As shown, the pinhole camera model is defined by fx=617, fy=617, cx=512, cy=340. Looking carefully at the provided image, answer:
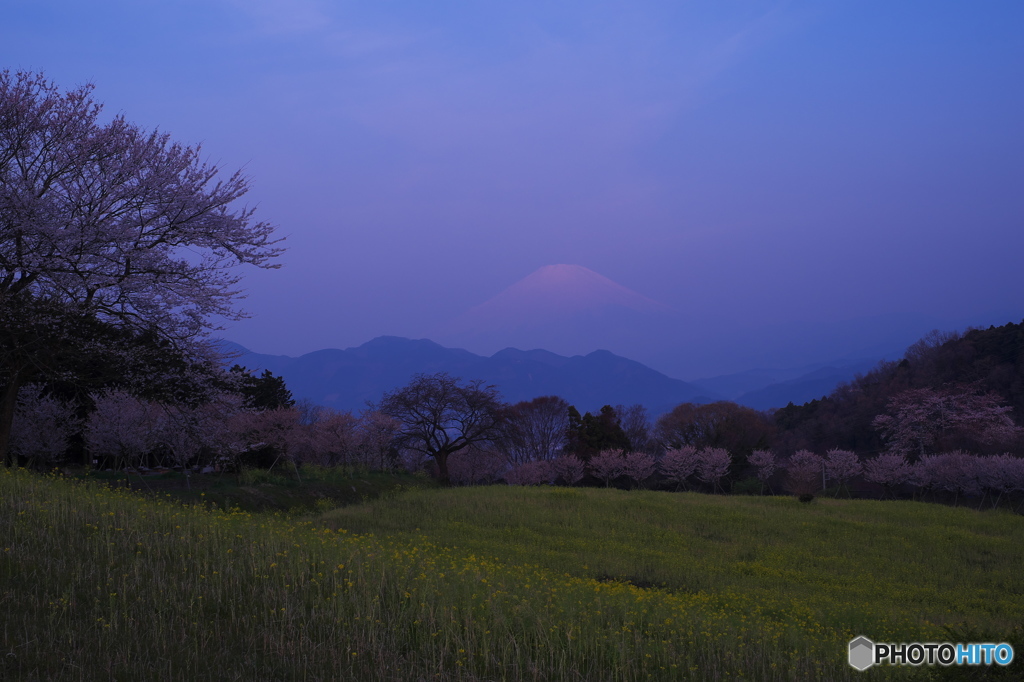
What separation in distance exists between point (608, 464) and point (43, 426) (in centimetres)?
3767

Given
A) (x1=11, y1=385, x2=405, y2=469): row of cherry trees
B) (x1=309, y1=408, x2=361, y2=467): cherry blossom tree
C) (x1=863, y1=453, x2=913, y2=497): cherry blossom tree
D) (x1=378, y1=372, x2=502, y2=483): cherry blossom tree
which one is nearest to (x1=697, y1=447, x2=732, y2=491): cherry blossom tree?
(x1=863, y1=453, x2=913, y2=497): cherry blossom tree

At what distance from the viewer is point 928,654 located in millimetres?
7082


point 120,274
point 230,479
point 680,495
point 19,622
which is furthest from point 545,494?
point 19,622

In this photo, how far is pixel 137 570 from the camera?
716 cm

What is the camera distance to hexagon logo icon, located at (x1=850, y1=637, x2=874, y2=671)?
23.1 feet

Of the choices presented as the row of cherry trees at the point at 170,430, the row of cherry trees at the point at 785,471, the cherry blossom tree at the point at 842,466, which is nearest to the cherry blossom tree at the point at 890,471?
the row of cherry trees at the point at 785,471

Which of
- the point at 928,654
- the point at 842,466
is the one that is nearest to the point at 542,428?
the point at 842,466

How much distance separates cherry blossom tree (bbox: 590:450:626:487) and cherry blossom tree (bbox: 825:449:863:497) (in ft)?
49.1

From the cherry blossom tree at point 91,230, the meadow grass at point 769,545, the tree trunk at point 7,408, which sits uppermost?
the cherry blossom tree at point 91,230

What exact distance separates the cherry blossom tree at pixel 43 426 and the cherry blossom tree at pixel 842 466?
43.6m

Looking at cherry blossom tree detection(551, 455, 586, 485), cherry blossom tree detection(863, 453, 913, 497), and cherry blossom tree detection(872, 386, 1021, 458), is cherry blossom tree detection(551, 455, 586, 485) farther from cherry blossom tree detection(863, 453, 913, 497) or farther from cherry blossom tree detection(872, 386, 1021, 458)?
cherry blossom tree detection(872, 386, 1021, 458)

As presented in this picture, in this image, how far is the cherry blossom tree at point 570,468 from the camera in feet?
172

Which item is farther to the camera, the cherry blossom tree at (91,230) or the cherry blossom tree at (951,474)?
the cherry blossom tree at (951,474)

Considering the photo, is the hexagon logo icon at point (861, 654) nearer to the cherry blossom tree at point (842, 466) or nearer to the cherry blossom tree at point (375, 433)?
the cherry blossom tree at point (375, 433)
